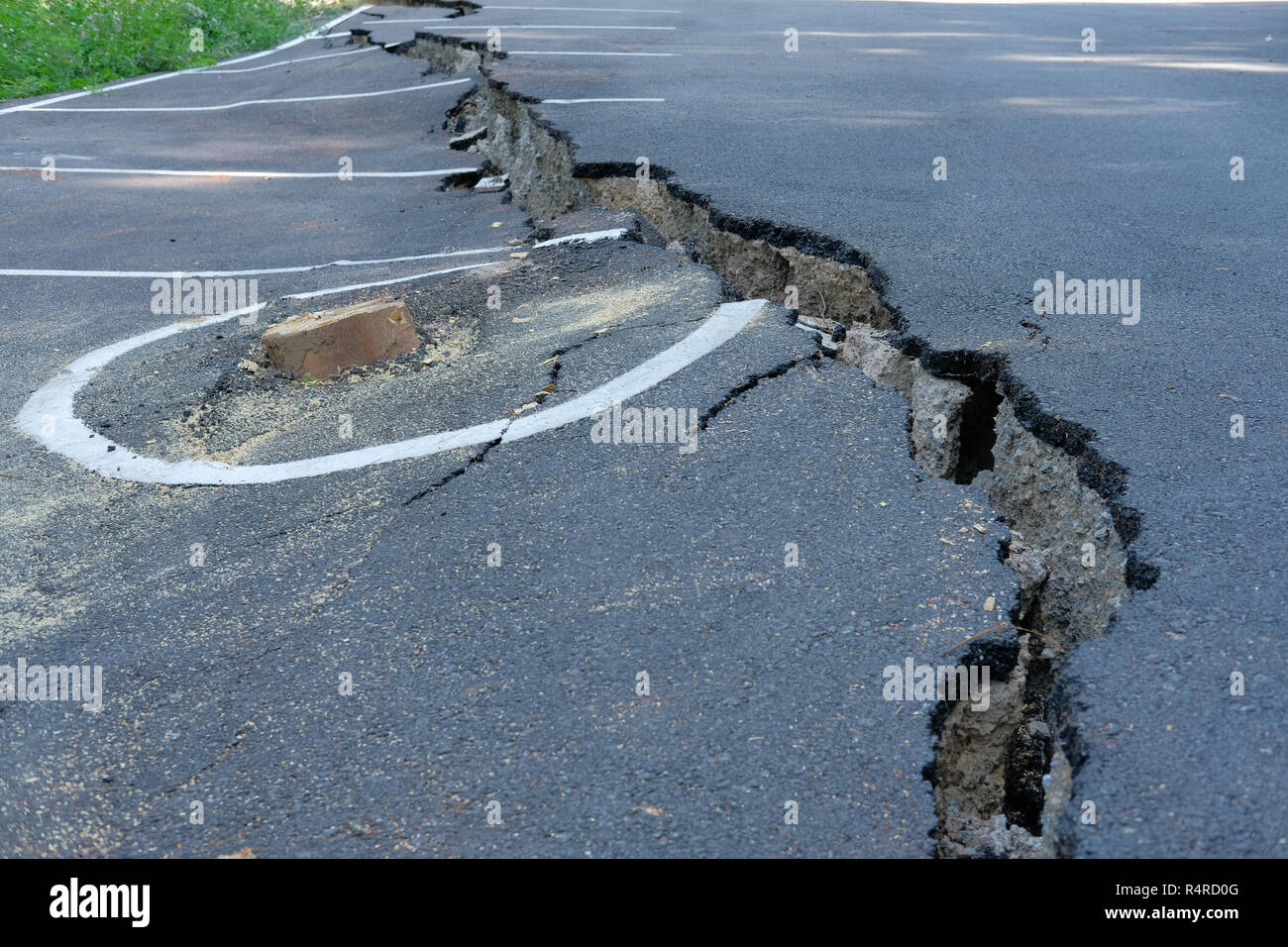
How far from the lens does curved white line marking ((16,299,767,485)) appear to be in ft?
11.9

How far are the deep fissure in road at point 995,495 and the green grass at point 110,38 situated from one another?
1022 centimetres

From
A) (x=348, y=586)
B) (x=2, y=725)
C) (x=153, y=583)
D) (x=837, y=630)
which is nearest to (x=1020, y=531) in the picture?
(x=837, y=630)

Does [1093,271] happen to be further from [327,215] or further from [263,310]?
[327,215]

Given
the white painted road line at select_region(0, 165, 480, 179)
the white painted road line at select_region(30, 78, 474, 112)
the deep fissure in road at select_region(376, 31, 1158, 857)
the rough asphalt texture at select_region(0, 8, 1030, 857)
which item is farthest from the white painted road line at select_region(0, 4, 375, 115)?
the deep fissure in road at select_region(376, 31, 1158, 857)

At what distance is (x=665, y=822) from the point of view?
2088mm

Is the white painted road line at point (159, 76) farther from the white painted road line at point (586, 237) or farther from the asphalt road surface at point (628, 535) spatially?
the white painted road line at point (586, 237)

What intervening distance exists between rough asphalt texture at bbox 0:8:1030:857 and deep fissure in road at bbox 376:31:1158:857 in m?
0.18

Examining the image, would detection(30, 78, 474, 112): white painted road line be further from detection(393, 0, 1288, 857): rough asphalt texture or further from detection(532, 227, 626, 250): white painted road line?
detection(532, 227, 626, 250): white painted road line

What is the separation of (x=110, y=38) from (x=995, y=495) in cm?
1428

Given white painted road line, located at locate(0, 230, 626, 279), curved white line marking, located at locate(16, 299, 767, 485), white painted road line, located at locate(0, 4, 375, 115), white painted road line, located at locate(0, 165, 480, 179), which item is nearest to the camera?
curved white line marking, located at locate(16, 299, 767, 485)

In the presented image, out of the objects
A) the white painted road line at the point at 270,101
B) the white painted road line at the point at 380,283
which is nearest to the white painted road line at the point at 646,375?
the white painted road line at the point at 380,283

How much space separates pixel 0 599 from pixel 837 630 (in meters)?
2.52

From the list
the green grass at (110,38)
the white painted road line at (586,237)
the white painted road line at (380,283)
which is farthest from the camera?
the green grass at (110,38)

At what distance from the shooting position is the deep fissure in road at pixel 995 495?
7.81 feet
